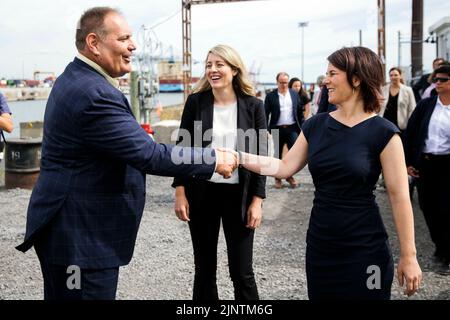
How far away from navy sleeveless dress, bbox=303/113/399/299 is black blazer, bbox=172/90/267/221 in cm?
68

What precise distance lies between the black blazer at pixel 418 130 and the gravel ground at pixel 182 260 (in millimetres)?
969

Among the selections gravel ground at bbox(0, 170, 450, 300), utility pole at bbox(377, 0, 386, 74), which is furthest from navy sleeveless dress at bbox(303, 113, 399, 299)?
utility pole at bbox(377, 0, 386, 74)

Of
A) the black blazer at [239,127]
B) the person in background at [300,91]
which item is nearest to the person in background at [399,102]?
the person in background at [300,91]

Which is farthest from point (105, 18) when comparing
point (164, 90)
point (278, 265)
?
point (164, 90)

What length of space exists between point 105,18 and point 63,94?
1.30 feet

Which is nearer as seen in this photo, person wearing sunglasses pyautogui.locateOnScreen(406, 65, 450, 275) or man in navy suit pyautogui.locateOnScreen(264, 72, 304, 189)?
person wearing sunglasses pyautogui.locateOnScreen(406, 65, 450, 275)

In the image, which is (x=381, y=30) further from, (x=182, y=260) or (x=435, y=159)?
(x=182, y=260)

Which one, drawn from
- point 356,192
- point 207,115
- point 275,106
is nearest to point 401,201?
point 356,192

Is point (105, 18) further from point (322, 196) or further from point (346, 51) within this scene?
point (322, 196)

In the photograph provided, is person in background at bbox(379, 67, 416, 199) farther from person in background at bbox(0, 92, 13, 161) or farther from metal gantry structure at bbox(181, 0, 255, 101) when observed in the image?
metal gantry structure at bbox(181, 0, 255, 101)

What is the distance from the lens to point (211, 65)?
9.48 feet

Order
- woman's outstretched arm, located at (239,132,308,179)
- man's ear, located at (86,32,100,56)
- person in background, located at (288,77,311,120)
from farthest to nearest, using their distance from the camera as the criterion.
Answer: person in background, located at (288,77,311,120), woman's outstretched arm, located at (239,132,308,179), man's ear, located at (86,32,100,56)

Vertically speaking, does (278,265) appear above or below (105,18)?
below

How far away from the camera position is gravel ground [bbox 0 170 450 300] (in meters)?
3.95
